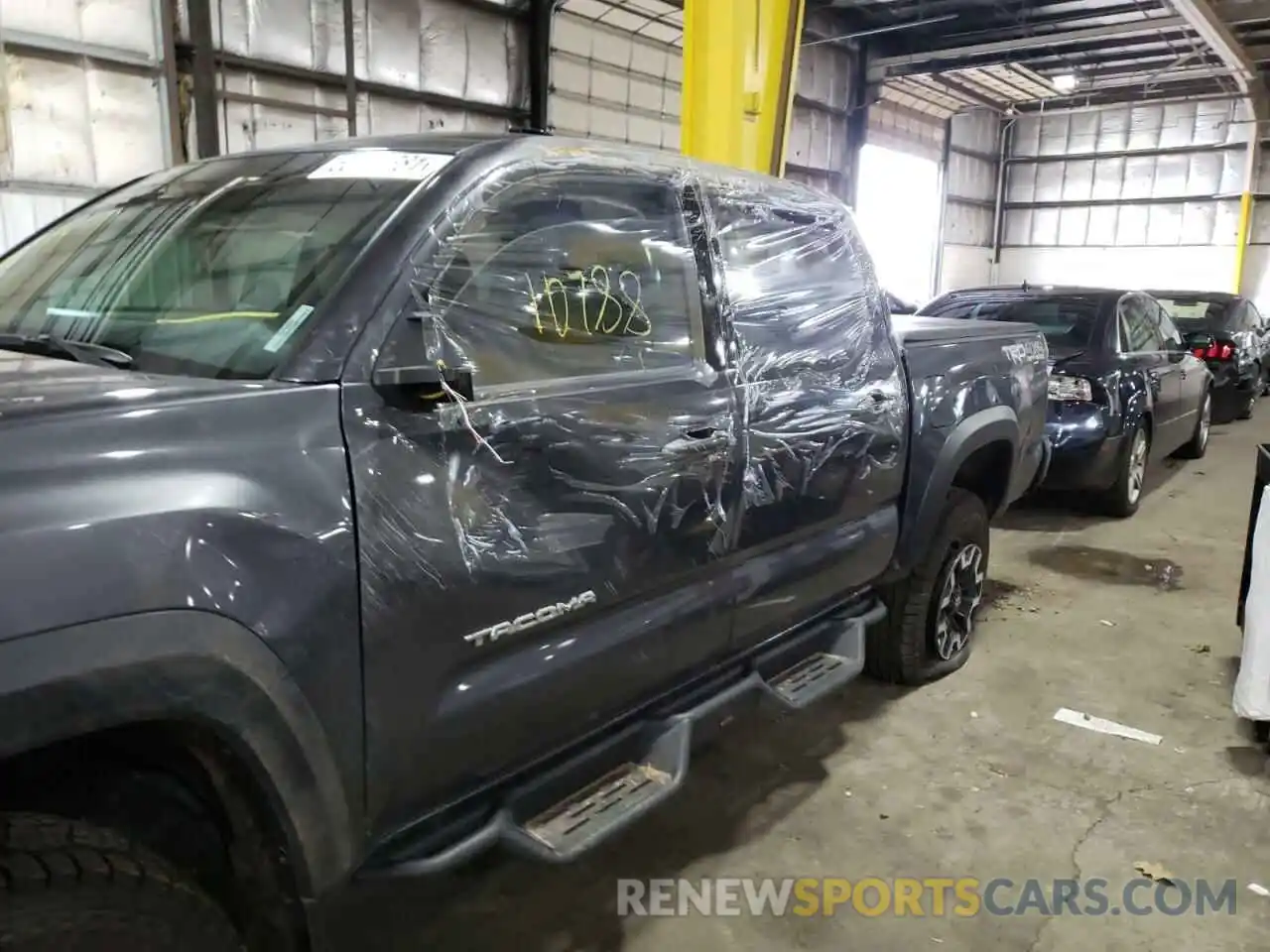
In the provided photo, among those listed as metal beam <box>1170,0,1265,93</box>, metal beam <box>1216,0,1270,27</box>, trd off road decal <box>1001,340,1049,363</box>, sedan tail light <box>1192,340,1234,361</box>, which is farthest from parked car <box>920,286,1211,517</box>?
metal beam <box>1216,0,1270,27</box>

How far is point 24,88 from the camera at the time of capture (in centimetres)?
666

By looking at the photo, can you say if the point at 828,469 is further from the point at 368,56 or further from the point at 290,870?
the point at 368,56

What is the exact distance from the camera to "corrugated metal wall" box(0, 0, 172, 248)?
6637mm

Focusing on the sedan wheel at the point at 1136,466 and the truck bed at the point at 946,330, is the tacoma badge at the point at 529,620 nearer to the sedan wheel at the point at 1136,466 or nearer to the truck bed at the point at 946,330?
the truck bed at the point at 946,330

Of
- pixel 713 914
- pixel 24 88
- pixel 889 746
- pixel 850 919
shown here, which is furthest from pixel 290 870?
pixel 24 88

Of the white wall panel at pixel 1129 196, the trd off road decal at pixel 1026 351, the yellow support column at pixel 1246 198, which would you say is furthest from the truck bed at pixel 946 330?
the white wall panel at pixel 1129 196

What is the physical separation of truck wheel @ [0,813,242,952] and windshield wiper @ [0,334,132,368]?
83 cm

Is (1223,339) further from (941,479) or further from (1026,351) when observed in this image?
(941,479)

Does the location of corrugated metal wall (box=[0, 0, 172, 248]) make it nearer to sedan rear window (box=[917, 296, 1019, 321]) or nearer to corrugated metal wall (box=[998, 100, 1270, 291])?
sedan rear window (box=[917, 296, 1019, 321])

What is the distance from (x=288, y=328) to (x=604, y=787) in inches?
50.4

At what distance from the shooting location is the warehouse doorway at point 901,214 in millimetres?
16750

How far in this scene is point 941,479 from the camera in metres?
3.53

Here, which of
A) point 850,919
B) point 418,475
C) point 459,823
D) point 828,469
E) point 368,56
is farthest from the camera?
point 368,56

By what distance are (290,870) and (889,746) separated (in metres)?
2.46
